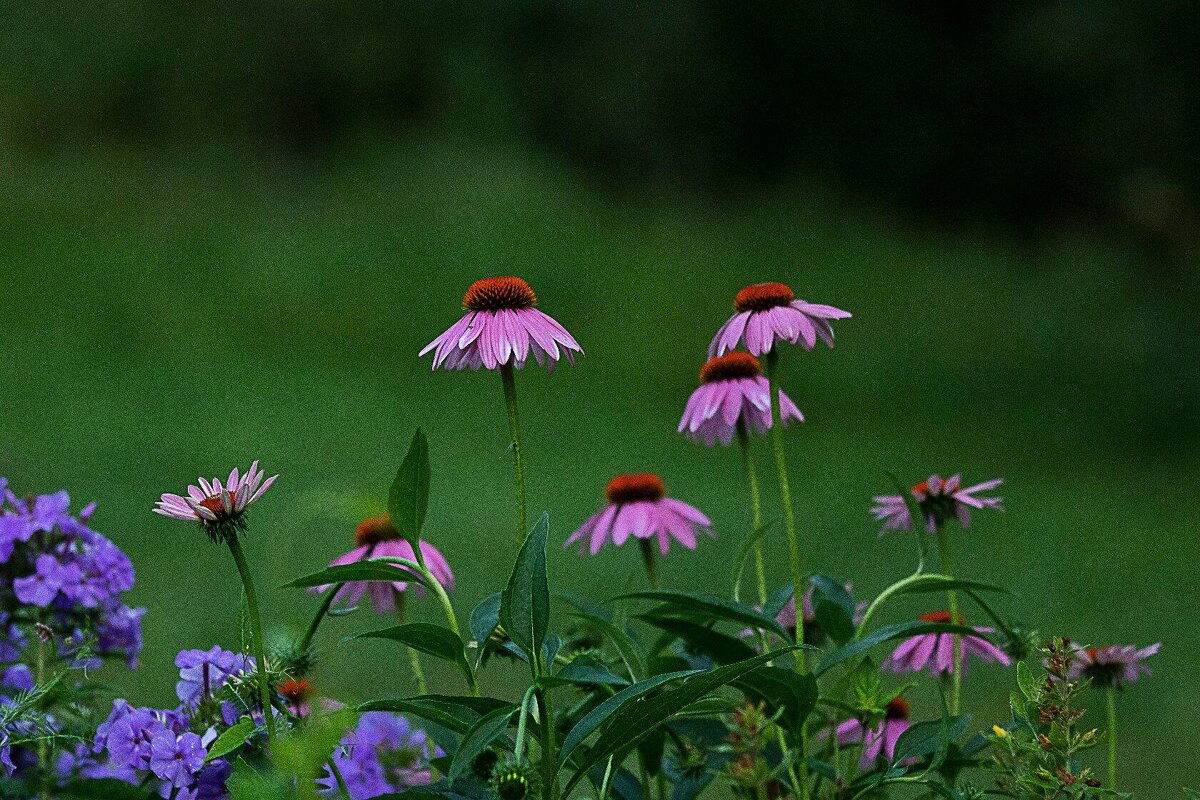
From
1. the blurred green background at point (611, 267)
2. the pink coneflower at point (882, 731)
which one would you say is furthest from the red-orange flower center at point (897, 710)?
the blurred green background at point (611, 267)

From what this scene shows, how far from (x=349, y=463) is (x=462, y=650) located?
313cm

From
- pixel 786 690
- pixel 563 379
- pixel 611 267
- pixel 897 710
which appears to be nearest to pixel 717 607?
pixel 786 690

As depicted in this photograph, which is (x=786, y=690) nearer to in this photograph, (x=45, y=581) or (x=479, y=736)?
(x=479, y=736)

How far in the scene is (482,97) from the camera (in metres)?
6.31

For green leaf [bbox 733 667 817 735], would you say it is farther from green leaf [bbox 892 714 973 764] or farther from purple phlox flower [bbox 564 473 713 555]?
purple phlox flower [bbox 564 473 713 555]

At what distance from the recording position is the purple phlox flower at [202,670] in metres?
0.58

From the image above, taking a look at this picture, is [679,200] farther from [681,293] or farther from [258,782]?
[258,782]

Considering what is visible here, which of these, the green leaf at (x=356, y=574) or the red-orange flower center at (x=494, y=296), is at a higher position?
the red-orange flower center at (x=494, y=296)

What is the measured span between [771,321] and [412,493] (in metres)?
0.20

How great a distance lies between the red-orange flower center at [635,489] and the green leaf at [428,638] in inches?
12.0

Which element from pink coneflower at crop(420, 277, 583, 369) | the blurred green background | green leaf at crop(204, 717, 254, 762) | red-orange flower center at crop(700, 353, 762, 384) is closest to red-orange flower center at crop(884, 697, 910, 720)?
red-orange flower center at crop(700, 353, 762, 384)

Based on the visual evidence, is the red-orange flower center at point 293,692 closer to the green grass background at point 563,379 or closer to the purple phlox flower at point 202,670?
the purple phlox flower at point 202,670

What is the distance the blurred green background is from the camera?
3.31 m

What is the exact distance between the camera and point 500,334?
619 mm
